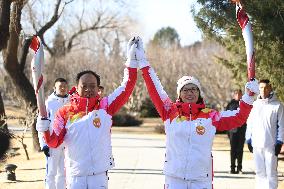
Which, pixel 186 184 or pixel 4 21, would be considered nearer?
pixel 186 184

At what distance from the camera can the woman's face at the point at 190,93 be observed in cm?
509

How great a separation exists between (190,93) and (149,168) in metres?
7.40

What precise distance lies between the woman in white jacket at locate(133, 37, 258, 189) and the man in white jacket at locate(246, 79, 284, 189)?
3.46 meters

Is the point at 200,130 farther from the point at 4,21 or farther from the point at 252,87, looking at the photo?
the point at 4,21

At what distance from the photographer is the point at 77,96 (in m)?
5.16

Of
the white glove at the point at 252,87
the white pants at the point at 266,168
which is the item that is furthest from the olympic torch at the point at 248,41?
the white pants at the point at 266,168

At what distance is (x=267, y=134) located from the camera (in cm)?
844

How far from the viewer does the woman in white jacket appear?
4.97 metres

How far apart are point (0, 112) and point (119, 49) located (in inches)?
1196

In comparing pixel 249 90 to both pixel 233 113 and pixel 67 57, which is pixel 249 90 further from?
pixel 67 57

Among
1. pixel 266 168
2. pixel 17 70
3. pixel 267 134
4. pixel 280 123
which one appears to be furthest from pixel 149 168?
pixel 17 70

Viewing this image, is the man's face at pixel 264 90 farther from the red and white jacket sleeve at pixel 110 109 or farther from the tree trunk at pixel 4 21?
the tree trunk at pixel 4 21

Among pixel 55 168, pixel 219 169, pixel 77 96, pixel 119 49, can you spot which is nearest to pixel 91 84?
pixel 77 96

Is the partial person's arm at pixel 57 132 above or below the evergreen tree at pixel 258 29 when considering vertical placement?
below
